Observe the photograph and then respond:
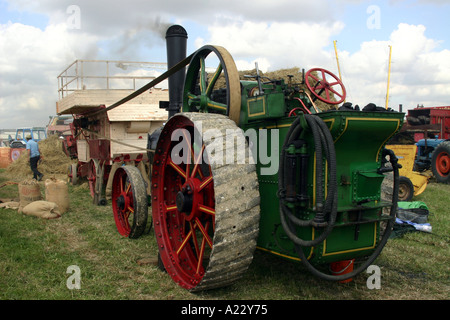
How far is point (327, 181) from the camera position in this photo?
2.87 meters

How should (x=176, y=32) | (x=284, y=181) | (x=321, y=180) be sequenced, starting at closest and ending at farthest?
(x=321, y=180) < (x=284, y=181) < (x=176, y=32)

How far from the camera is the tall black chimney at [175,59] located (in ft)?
17.6

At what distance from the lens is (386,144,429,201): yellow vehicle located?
296 inches

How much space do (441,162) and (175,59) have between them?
8361mm

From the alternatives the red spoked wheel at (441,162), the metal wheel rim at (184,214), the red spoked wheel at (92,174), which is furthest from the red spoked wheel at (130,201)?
the red spoked wheel at (441,162)

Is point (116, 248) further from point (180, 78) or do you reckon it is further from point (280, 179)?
point (280, 179)

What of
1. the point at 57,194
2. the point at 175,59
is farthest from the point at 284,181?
the point at 57,194

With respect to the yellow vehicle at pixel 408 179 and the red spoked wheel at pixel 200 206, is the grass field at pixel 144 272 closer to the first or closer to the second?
the red spoked wheel at pixel 200 206

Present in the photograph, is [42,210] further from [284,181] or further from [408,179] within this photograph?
[408,179]

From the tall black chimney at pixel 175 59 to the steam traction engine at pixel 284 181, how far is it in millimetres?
1780

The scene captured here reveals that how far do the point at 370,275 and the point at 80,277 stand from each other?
270 cm

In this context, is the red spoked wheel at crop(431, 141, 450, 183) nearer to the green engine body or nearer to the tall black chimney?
the tall black chimney

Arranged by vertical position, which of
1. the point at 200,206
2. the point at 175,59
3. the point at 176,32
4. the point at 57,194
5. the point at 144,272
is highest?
the point at 176,32

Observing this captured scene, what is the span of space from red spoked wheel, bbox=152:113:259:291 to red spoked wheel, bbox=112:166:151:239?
39.8 inches
